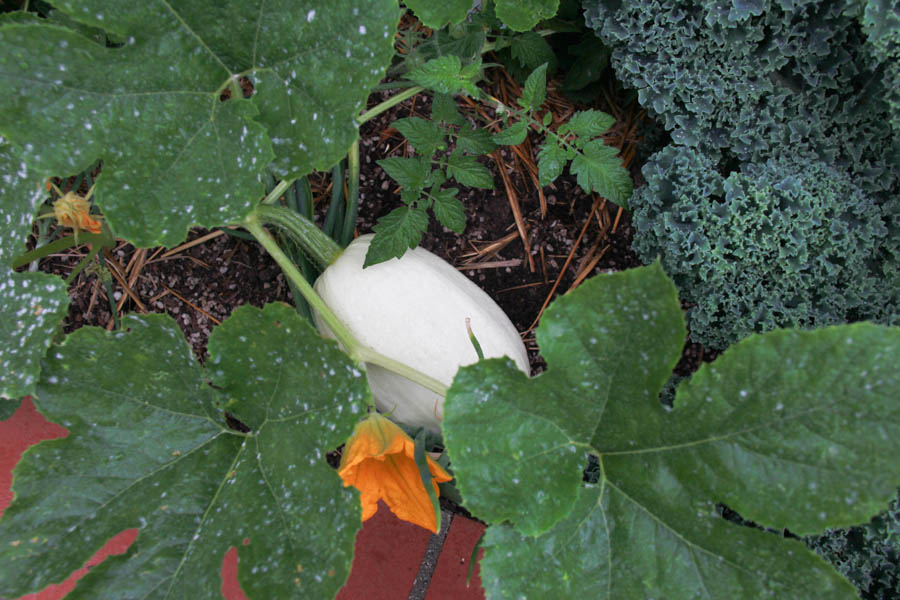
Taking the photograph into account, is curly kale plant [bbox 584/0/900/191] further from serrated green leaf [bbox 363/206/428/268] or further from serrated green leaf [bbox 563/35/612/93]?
serrated green leaf [bbox 363/206/428/268]

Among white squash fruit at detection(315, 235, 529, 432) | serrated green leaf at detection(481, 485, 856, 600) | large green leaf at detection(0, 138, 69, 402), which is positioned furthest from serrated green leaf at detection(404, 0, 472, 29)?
serrated green leaf at detection(481, 485, 856, 600)

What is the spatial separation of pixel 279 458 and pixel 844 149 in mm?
1062

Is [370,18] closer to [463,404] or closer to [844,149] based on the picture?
[463,404]

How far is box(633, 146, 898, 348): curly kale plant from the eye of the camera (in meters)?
1.18

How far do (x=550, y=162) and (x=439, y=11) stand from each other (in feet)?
0.98

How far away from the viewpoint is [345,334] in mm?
1047

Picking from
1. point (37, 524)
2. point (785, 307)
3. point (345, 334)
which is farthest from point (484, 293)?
point (37, 524)

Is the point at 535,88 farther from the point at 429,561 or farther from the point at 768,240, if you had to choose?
the point at 429,561

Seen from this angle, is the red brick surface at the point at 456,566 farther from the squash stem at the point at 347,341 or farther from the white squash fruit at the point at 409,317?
the squash stem at the point at 347,341

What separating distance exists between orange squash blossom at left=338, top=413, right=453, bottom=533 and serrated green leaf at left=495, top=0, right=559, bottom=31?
0.61 meters

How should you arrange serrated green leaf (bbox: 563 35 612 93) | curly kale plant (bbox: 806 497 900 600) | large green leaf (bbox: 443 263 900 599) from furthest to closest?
serrated green leaf (bbox: 563 35 612 93)
curly kale plant (bbox: 806 497 900 600)
large green leaf (bbox: 443 263 900 599)

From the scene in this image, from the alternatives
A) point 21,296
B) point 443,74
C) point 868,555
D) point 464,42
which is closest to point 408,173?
point 443,74

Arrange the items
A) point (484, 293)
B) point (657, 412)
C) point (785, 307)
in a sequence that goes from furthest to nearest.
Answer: point (484, 293) < point (785, 307) < point (657, 412)

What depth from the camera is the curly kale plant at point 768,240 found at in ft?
3.86
